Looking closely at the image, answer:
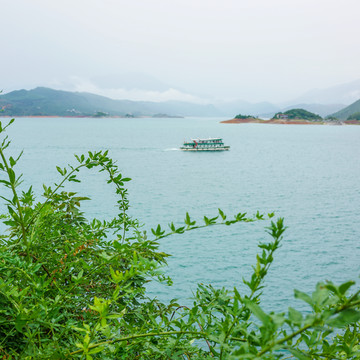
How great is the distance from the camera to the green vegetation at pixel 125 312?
0.54 meters

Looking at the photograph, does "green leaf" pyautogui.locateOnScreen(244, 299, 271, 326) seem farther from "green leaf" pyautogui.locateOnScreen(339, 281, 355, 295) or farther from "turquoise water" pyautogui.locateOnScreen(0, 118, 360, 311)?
"turquoise water" pyautogui.locateOnScreen(0, 118, 360, 311)

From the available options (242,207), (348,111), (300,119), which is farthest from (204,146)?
(348,111)

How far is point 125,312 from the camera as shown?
51.9 inches

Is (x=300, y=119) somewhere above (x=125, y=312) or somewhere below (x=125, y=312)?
above

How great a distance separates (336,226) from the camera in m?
20.9

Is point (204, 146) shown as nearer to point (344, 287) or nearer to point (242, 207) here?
point (242, 207)

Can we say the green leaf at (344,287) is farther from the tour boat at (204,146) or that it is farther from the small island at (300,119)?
the small island at (300,119)

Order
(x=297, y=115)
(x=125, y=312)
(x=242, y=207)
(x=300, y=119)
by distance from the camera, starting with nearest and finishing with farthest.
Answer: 1. (x=125, y=312)
2. (x=242, y=207)
3. (x=297, y=115)
4. (x=300, y=119)

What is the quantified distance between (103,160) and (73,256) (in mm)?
450

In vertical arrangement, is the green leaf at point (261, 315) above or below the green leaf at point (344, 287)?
below

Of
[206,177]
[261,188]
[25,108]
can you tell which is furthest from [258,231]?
[25,108]

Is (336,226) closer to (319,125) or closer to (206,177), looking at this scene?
(206,177)

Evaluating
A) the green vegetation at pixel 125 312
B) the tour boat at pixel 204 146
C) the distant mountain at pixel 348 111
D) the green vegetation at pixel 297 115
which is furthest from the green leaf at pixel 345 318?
the distant mountain at pixel 348 111

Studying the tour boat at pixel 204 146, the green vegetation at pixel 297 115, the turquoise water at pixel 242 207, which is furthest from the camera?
the green vegetation at pixel 297 115
